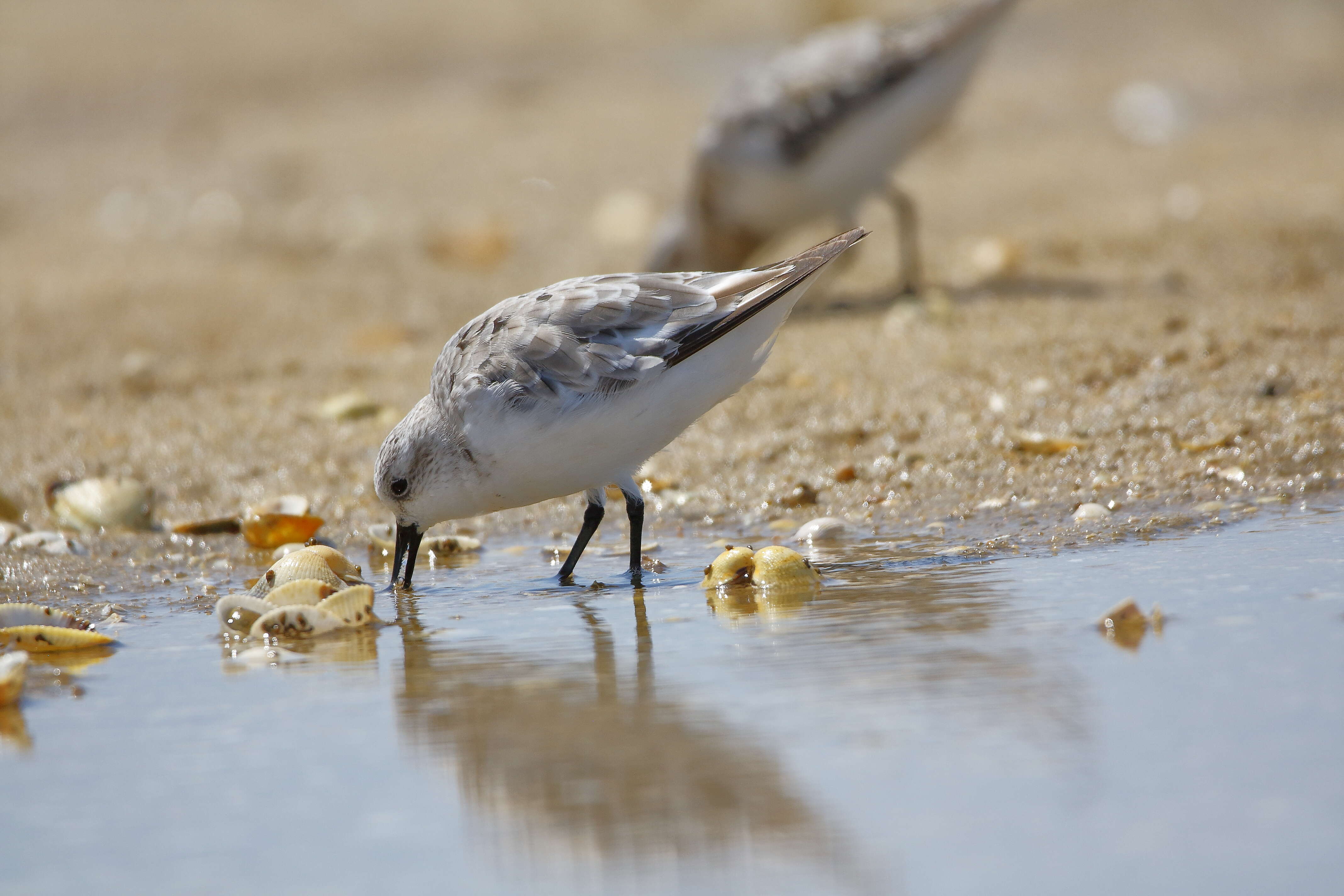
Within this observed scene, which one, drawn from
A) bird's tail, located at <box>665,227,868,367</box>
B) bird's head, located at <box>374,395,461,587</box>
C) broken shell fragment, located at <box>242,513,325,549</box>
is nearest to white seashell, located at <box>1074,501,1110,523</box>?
bird's tail, located at <box>665,227,868,367</box>

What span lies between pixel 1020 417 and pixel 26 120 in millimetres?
12439

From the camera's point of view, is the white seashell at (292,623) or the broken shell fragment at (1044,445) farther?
the broken shell fragment at (1044,445)

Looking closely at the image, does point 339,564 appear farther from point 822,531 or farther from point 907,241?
point 907,241

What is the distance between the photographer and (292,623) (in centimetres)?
395

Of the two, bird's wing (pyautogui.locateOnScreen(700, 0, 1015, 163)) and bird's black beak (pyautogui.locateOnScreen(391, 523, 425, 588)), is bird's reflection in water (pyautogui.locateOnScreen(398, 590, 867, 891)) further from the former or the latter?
bird's wing (pyautogui.locateOnScreen(700, 0, 1015, 163))

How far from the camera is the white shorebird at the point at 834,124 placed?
791 cm

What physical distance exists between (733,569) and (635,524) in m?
0.49

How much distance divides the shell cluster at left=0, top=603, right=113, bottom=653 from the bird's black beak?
0.93 meters

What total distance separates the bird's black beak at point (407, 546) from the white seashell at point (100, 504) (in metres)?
1.33

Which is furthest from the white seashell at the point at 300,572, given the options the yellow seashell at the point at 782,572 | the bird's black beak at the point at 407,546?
the yellow seashell at the point at 782,572

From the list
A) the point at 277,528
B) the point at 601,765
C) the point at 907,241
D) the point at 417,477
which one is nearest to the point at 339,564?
the point at 417,477

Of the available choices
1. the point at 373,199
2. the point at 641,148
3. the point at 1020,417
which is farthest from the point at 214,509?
the point at 641,148

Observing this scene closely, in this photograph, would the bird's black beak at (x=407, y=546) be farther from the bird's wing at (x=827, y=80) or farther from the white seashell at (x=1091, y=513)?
the bird's wing at (x=827, y=80)

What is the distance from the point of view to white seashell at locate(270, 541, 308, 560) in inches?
193
